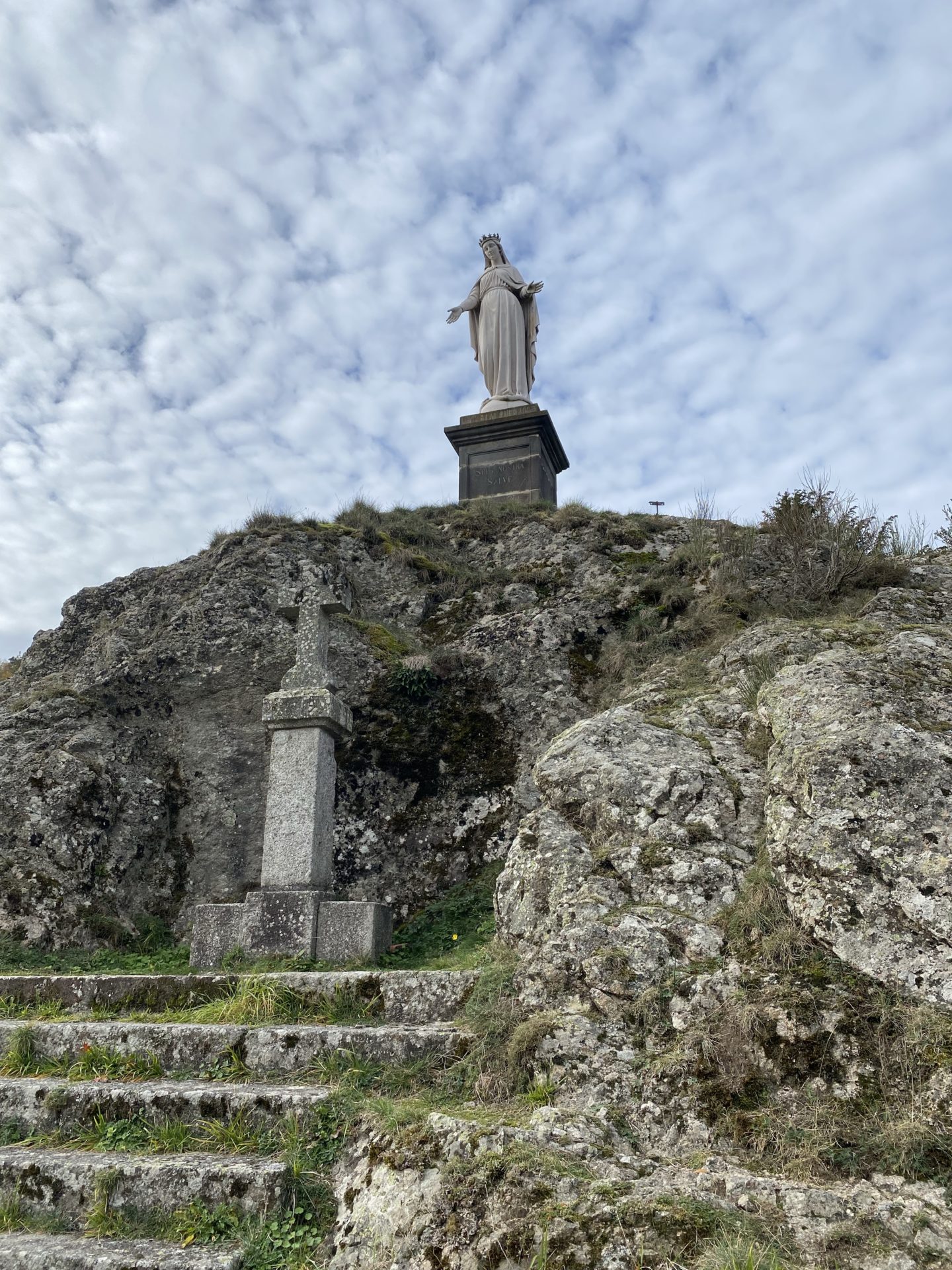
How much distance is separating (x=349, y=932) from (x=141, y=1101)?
244 cm

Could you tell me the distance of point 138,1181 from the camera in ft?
12.1

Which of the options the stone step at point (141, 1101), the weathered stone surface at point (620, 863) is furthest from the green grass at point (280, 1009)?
the weathered stone surface at point (620, 863)

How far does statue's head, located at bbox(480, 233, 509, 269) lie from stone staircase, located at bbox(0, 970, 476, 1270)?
50.0 ft

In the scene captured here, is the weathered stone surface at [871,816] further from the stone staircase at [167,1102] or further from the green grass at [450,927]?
the green grass at [450,927]

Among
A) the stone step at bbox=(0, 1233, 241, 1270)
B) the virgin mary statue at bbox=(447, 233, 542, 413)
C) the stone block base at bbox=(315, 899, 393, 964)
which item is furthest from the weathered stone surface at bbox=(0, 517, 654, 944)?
the virgin mary statue at bbox=(447, 233, 542, 413)

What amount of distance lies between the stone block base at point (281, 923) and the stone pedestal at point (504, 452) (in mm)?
8852

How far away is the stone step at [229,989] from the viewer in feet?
16.2

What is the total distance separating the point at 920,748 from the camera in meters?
4.17

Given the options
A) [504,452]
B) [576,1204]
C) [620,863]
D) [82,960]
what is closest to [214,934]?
[82,960]

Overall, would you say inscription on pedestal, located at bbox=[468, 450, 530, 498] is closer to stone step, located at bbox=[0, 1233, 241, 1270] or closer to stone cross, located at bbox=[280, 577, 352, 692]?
stone cross, located at bbox=[280, 577, 352, 692]

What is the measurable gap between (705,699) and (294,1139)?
3.72 meters

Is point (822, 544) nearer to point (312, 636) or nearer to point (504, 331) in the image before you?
point (312, 636)

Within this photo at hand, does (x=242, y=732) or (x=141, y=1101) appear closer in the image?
(x=141, y=1101)

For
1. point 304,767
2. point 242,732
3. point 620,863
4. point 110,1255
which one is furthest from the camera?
point 242,732
